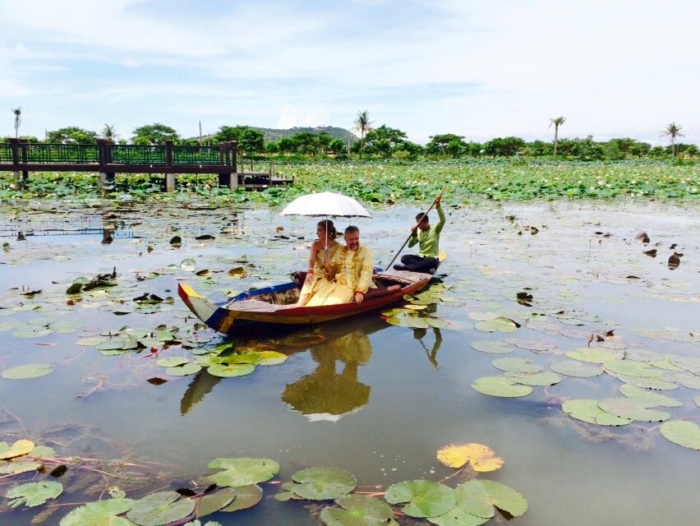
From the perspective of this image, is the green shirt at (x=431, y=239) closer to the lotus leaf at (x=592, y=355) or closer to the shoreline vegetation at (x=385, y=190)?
the lotus leaf at (x=592, y=355)

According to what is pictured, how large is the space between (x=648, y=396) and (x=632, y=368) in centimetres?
47

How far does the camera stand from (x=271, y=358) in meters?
4.34

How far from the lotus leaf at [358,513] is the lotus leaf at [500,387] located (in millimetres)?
1410

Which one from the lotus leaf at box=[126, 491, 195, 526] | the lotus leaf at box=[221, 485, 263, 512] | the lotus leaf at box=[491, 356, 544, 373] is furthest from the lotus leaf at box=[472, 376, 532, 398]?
the lotus leaf at box=[126, 491, 195, 526]

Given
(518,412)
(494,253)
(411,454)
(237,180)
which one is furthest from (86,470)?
(237,180)

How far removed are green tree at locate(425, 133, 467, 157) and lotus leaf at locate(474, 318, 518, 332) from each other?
157ft

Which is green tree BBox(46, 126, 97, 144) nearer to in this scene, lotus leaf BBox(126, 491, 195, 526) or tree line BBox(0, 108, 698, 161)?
tree line BBox(0, 108, 698, 161)

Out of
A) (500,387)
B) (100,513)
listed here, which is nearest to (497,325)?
(500,387)

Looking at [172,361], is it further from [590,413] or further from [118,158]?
[118,158]

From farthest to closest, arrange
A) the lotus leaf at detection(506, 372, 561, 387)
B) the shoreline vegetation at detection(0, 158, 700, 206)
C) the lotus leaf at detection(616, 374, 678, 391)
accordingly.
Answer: the shoreline vegetation at detection(0, 158, 700, 206)
the lotus leaf at detection(506, 372, 561, 387)
the lotus leaf at detection(616, 374, 678, 391)

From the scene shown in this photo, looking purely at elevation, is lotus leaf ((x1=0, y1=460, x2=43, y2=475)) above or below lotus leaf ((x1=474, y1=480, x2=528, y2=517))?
above

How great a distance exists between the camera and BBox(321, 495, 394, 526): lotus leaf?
2.45 meters

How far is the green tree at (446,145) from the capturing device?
51.8 metres

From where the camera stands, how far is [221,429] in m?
3.36
